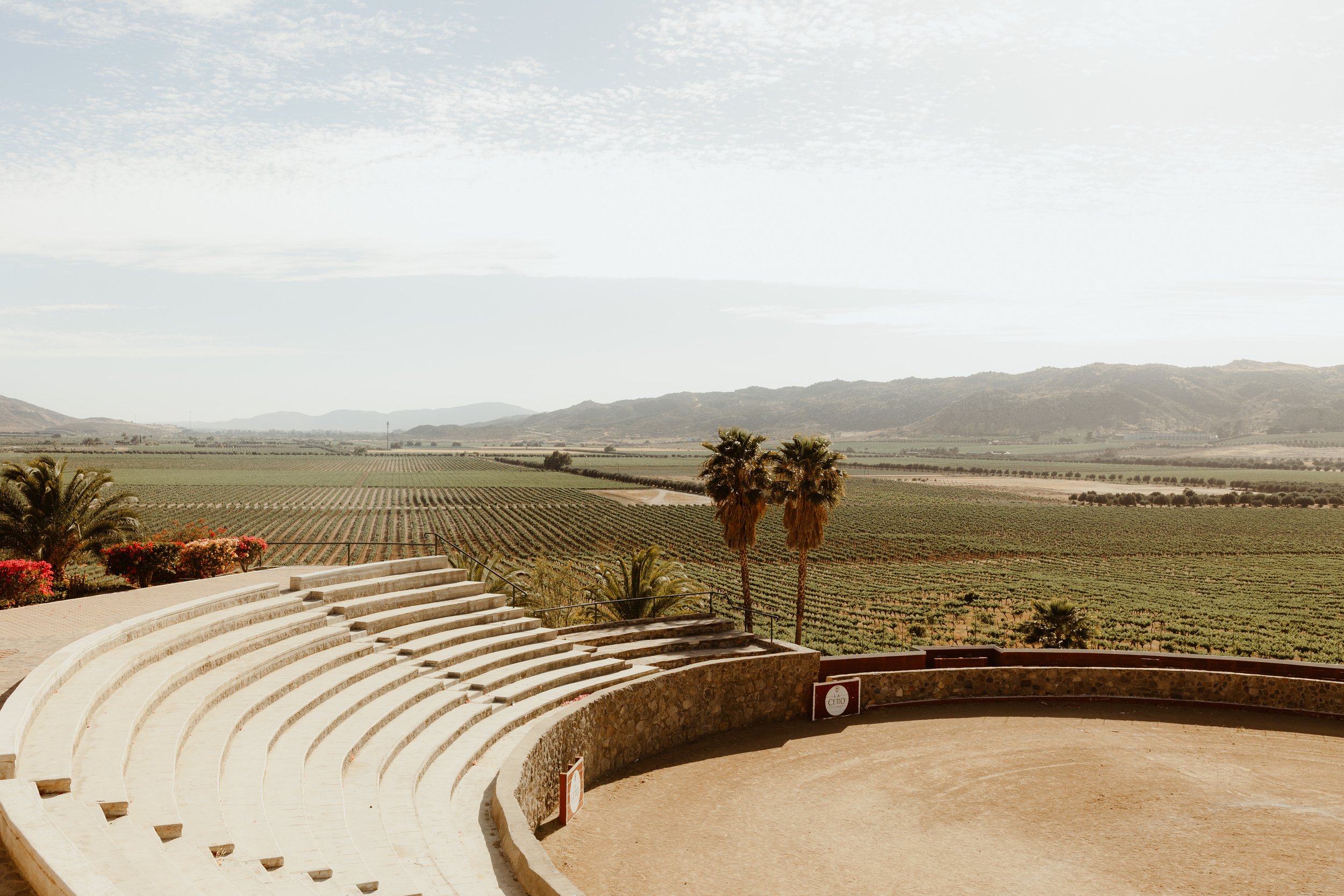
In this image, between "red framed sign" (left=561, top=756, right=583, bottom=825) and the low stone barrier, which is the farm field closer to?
the low stone barrier

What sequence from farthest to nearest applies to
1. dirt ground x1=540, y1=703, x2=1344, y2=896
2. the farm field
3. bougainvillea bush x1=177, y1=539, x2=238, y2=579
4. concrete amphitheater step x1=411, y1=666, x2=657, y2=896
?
the farm field, bougainvillea bush x1=177, y1=539, x2=238, y2=579, dirt ground x1=540, y1=703, x2=1344, y2=896, concrete amphitheater step x1=411, y1=666, x2=657, y2=896

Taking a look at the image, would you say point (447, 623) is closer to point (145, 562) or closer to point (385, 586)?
point (385, 586)

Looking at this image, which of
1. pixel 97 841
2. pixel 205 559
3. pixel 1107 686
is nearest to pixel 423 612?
pixel 205 559

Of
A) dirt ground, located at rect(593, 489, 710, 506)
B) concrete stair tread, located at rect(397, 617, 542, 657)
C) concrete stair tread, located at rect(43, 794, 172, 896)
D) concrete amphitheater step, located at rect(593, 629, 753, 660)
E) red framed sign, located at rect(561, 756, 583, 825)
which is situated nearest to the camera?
concrete stair tread, located at rect(43, 794, 172, 896)

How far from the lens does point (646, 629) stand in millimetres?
23359

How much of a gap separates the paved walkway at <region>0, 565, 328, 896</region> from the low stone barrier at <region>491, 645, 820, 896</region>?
6.46m

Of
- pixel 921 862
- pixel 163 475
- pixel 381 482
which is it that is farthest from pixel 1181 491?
pixel 163 475

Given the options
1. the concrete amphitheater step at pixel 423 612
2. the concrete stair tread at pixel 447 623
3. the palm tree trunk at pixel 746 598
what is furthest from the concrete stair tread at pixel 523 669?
the palm tree trunk at pixel 746 598

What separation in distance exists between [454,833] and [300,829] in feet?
7.66

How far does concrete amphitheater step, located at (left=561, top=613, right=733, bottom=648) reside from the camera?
22297mm

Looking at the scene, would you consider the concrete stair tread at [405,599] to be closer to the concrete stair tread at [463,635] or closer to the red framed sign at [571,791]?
the concrete stair tread at [463,635]

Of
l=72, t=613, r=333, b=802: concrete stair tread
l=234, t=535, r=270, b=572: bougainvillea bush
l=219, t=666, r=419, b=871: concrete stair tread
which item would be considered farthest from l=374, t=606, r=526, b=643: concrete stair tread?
l=234, t=535, r=270, b=572: bougainvillea bush

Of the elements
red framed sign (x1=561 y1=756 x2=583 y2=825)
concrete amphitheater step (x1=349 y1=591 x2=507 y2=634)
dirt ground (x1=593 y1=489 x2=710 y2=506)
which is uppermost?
concrete amphitheater step (x1=349 y1=591 x2=507 y2=634)

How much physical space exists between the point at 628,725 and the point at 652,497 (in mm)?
127451
